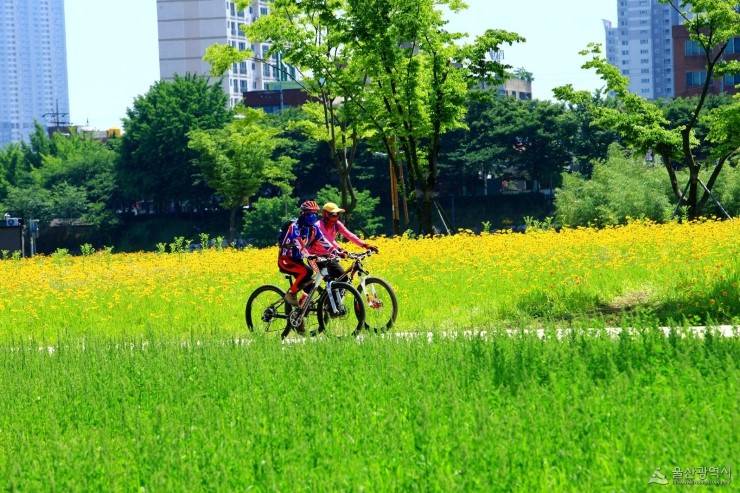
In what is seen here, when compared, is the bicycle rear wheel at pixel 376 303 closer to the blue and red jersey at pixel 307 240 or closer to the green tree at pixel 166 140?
the blue and red jersey at pixel 307 240

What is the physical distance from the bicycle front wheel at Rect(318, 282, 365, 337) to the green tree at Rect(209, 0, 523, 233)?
19679 mm

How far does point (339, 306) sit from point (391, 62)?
20.6 meters

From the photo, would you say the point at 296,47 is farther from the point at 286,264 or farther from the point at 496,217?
the point at 496,217

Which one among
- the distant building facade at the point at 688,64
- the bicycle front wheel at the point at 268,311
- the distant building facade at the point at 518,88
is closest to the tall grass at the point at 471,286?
the bicycle front wheel at the point at 268,311

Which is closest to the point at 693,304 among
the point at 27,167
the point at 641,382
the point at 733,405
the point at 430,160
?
the point at 641,382

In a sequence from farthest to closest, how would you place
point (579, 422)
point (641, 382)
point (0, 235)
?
point (0, 235) → point (641, 382) → point (579, 422)

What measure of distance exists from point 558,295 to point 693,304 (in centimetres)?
184

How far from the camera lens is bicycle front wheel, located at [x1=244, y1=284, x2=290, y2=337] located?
1334cm

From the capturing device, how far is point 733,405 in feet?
20.4

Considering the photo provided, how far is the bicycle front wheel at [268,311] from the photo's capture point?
1334 centimetres

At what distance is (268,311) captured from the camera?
1334cm

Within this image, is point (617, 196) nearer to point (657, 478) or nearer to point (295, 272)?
point (295, 272)

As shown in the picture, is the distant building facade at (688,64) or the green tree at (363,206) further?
the distant building facade at (688,64)

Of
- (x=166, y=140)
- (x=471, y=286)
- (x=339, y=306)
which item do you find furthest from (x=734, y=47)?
(x=339, y=306)
